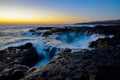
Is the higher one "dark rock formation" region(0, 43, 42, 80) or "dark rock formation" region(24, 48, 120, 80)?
"dark rock formation" region(24, 48, 120, 80)

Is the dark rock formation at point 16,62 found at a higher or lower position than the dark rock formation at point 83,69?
lower

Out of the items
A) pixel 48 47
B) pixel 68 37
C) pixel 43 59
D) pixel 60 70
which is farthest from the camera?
pixel 68 37

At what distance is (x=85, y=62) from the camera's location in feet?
27.7

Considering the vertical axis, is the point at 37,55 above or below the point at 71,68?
below

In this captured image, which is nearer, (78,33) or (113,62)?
(113,62)

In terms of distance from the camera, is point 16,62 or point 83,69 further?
point 16,62

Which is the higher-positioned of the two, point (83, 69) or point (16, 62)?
point (83, 69)

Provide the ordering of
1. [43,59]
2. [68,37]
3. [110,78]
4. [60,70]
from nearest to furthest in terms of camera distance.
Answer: [110,78] → [60,70] → [43,59] → [68,37]

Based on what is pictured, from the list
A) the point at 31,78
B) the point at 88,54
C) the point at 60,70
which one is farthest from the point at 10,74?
the point at 88,54

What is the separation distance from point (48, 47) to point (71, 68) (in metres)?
11.8

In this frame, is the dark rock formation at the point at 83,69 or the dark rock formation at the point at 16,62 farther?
the dark rock formation at the point at 16,62

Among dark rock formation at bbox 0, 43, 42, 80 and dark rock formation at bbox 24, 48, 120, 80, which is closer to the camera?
dark rock formation at bbox 24, 48, 120, 80

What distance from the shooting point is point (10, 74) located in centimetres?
840

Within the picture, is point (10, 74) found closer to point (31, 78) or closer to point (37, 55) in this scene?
point (31, 78)
